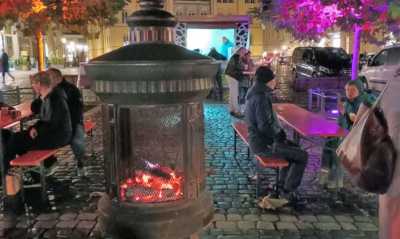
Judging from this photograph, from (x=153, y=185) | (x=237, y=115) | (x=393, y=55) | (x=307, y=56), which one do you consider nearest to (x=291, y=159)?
(x=153, y=185)

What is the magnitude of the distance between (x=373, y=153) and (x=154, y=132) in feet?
5.92

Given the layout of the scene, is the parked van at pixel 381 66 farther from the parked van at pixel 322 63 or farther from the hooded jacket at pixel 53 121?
the hooded jacket at pixel 53 121

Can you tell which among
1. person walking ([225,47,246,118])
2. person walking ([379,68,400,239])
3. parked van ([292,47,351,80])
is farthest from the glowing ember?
parked van ([292,47,351,80])

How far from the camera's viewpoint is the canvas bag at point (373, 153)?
2754 millimetres

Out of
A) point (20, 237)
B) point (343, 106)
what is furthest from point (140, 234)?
point (343, 106)

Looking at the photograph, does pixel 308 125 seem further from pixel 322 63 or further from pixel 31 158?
pixel 322 63

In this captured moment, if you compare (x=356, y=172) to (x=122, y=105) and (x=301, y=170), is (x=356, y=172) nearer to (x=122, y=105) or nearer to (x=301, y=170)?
(x=122, y=105)

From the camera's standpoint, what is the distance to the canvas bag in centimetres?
275

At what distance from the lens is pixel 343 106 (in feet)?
20.2

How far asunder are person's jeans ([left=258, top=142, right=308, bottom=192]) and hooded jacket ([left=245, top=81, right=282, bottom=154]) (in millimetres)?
120

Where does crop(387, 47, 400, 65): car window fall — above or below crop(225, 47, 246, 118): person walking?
above

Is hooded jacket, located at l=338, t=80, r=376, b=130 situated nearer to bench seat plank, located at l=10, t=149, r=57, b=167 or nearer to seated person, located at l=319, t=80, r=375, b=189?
seated person, located at l=319, t=80, r=375, b=189

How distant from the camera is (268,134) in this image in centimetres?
539

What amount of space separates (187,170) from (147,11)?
141 centimetres
